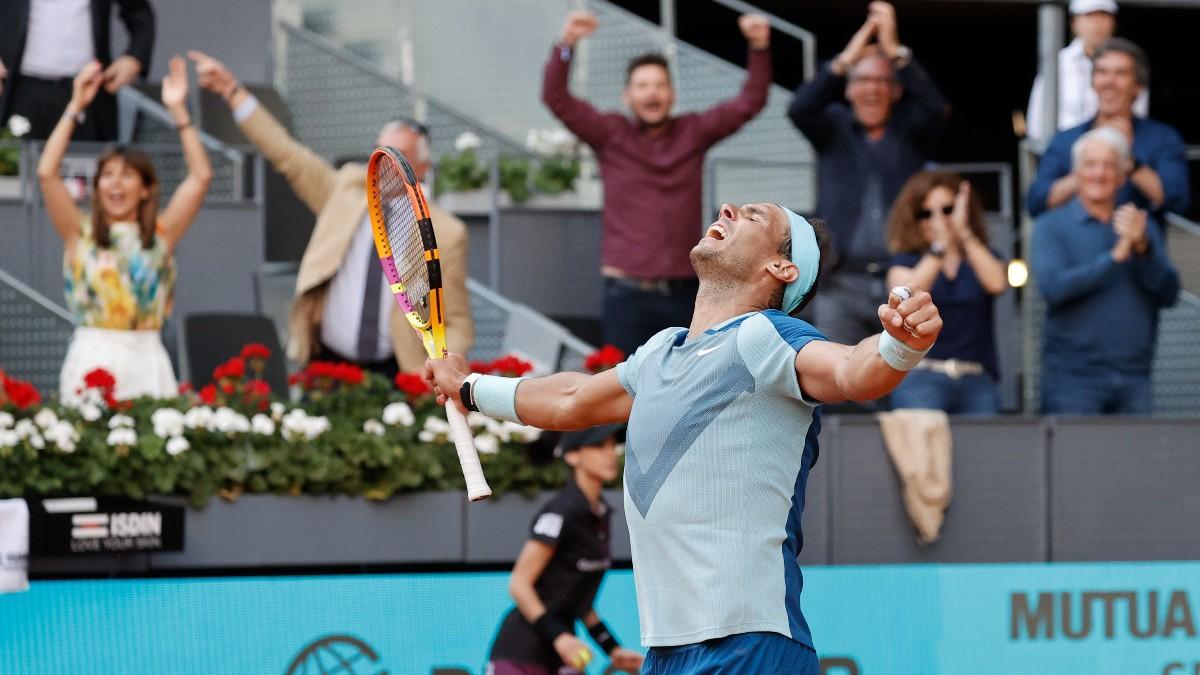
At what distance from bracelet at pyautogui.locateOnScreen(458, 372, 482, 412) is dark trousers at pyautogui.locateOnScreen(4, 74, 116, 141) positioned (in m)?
6.29

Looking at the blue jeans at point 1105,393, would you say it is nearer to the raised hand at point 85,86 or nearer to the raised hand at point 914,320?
the raised hand at point 85,86

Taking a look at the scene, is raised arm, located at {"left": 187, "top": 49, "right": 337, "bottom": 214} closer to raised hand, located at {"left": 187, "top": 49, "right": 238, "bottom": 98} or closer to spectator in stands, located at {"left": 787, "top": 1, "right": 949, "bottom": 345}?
raised hand, located at {"left": 187, "top": 49, "right": 238, "bottom": 98}

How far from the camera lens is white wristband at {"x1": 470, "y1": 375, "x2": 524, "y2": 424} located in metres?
5.07

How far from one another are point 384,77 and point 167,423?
5231 millimetres

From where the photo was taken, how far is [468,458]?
4.83 m

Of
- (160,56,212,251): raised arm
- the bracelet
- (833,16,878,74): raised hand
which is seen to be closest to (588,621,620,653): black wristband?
the bracelet

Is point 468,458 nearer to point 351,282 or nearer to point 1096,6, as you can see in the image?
point 351,282

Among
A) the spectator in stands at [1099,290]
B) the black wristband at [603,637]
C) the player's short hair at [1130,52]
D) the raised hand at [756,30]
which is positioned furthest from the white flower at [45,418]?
the player's short hair at [1130,52]

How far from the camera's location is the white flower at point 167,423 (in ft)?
26.0

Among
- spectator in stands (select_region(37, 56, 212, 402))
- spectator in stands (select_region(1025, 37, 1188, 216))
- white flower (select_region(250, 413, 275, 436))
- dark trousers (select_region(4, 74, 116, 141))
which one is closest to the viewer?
white flower (select_region(250, 413, 275, 436))

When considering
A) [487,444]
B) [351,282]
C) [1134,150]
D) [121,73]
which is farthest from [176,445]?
[1134,150]

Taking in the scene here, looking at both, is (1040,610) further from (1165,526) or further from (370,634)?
(370,634)

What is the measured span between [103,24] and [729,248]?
704 cm

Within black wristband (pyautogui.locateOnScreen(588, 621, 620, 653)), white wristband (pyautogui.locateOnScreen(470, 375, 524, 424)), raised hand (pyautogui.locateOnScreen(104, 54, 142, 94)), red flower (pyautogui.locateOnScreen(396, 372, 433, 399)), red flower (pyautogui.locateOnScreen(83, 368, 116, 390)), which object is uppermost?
raised hand (pyautogui.locateOnScreen(104, 54, 142, 94))
